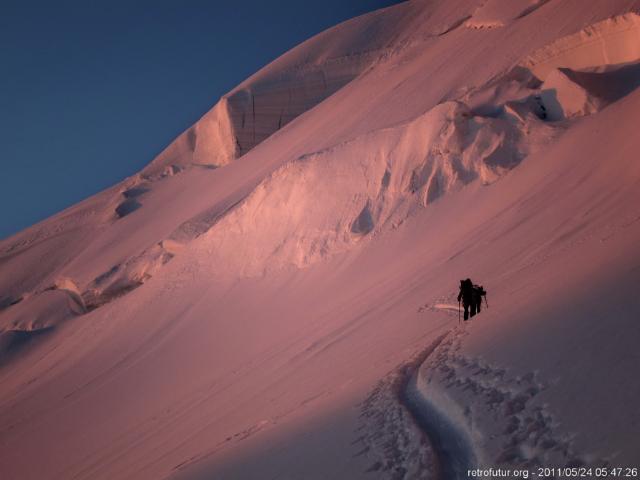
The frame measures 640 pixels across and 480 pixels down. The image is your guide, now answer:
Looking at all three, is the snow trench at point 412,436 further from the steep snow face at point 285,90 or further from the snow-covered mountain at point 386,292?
the steep snow face at point 285,90

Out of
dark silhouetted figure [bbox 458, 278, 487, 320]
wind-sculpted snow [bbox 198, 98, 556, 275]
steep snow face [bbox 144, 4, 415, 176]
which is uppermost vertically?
steep snow face [bbox 144, 4, 415, 176]

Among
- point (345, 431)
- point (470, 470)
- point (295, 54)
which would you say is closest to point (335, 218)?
point (345, 431)

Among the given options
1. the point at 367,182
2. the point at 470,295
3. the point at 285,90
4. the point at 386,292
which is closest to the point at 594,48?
the point at 367,182

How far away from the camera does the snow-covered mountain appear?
4.79m

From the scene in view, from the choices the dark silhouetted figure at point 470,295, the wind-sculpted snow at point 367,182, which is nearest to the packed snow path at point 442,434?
the dark silhouetted figure at point 470,295

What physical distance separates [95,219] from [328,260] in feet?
74.6

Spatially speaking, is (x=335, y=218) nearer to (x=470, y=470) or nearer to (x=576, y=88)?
(x=576, y=88)

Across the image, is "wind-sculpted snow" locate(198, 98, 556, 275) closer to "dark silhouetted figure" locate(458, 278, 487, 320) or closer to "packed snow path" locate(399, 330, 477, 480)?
"dark silhouetted figure" locate(458, 278, 487, 320)

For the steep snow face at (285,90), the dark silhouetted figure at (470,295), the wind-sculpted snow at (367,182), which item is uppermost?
the steep snow face at (285,90)

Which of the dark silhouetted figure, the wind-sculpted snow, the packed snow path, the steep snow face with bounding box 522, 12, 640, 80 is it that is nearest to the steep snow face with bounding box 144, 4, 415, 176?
the wind-sculpted snow

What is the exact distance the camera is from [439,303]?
10.2 meters

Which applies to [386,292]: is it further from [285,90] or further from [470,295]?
[285,90]

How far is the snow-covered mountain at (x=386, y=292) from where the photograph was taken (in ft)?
15.7

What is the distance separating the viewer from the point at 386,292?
12516mm
